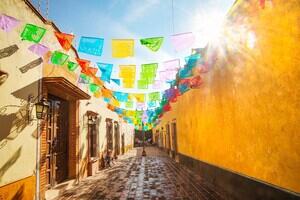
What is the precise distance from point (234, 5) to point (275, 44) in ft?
8.42

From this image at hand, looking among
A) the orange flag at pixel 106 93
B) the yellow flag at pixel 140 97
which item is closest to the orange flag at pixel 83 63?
the yellow flag at pixel 140 97

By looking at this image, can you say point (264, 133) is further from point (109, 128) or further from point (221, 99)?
point (109, 128)

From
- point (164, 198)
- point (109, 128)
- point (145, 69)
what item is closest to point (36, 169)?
point (164, 198)

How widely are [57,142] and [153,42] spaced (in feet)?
16.7

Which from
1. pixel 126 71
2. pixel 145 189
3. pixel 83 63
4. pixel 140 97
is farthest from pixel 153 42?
pixel 140 97

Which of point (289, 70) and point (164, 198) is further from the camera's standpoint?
point (164, 198)

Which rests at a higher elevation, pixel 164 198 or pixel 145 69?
pixel 145 69

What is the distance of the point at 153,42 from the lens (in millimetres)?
7836

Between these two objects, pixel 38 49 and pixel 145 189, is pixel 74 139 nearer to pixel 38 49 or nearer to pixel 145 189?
pixel 145 189

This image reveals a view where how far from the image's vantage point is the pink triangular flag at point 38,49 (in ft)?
23.3

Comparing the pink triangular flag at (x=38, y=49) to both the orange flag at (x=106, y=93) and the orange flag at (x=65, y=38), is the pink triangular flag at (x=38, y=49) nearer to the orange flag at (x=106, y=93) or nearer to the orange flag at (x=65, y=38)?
the orange flag at (x=65, y=38)

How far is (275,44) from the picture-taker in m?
4.93

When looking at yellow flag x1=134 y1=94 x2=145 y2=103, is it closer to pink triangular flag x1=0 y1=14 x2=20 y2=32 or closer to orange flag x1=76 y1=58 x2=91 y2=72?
orange flag x1=76 y1=58 x2=91 y2=72

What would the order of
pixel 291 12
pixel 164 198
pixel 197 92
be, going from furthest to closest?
1. pixel 197 92
2. pixel 164 198
3. pixel 291 12
